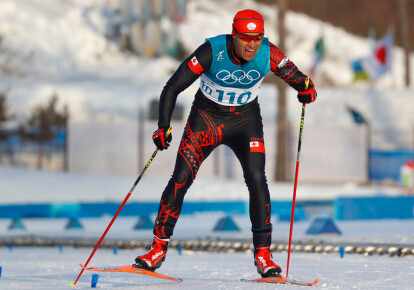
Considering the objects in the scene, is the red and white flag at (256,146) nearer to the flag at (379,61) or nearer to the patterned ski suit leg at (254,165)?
the patterned ski suit leg at (254,165)

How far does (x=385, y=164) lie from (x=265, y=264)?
21859 mm

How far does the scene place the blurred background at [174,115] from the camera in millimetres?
22688

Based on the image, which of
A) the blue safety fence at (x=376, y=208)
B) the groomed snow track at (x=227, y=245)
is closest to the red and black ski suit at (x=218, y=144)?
the groomed snow track at (x=227, y=245)

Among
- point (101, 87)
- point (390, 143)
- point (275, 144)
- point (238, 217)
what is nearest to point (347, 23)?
point (101, 87)

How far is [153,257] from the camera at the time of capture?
21.8 ft

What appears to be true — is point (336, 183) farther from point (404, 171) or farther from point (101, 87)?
point (101, 87)

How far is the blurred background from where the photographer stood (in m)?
22.7

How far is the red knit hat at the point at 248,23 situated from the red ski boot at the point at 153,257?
1.60 m

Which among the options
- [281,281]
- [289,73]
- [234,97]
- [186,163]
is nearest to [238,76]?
[234,97]

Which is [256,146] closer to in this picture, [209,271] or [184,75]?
[184,75]

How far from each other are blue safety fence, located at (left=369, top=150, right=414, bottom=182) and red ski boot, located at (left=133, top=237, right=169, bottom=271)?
21.6 metres

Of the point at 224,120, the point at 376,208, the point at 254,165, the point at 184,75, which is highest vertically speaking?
the point at 184,75

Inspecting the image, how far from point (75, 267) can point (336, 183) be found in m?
19.6

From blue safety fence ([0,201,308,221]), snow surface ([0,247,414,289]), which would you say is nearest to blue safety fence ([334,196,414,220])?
blue safety fence ([0,201,308,221])
